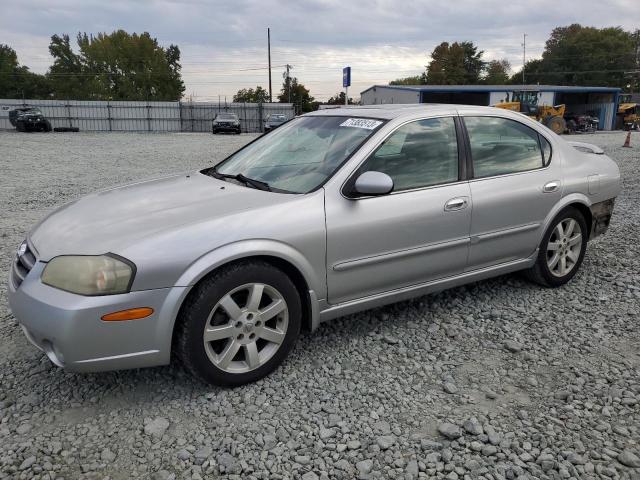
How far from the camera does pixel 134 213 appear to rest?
10.1ft

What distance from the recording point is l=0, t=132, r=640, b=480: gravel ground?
243cm

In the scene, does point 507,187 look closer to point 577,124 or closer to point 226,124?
point 226,124

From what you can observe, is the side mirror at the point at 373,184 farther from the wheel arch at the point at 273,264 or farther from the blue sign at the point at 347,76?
the blue sign at the point at 347,76

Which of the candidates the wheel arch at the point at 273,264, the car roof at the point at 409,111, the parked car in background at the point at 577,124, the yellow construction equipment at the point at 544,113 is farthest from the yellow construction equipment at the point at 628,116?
the wheel arch at the point at 273,264

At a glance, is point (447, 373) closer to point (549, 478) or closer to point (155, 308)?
point (549, 478)

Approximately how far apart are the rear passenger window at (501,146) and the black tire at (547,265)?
0.50 m

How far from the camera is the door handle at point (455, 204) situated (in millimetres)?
3646

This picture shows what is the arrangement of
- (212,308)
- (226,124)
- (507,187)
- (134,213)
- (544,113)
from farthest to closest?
(226,124) → (544,113) → (507,187) → (134,213) → (212,308)

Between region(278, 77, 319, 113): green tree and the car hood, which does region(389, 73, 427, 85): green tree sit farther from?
the car hood

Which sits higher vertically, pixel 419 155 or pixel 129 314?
pixel 419 155

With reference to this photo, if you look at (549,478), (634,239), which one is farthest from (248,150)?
(634,239)

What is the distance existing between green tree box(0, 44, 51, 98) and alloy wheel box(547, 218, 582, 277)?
272 feet

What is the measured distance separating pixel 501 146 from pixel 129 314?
116 inches

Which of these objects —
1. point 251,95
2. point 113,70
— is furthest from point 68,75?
point 251,95
